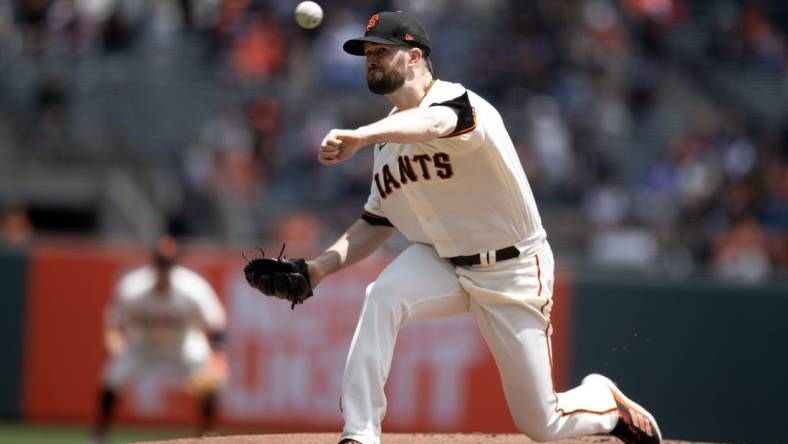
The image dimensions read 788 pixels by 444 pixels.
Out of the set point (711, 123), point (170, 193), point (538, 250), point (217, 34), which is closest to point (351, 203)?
point (170, 193)

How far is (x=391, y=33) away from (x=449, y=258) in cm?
107

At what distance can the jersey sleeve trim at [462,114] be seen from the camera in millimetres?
5398

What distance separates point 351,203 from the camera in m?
14.4

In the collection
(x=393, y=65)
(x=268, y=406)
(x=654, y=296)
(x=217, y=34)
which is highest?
(x=217, y=34)

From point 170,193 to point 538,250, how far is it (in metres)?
10.0

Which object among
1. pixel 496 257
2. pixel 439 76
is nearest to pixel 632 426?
pixel 496 257

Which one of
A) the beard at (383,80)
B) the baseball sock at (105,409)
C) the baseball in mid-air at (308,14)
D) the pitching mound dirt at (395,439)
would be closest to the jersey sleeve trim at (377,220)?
the beard at (383,80)

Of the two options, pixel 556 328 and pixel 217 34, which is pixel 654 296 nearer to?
pixel 556 328

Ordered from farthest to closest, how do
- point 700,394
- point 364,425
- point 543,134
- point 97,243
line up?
point 543,134
point 97,243
point 700,394
point 364,425

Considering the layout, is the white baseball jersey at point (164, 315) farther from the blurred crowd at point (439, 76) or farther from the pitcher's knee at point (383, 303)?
the pitcher's knee at point (383, 303)

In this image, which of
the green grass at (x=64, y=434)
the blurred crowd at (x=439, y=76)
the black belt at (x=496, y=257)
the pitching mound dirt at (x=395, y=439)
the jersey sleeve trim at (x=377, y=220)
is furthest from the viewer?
the blurred crowd at (x=439, y=76)

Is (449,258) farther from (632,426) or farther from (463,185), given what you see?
(632,426)

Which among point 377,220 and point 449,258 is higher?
point 377,220

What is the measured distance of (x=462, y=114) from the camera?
5.43 meters
